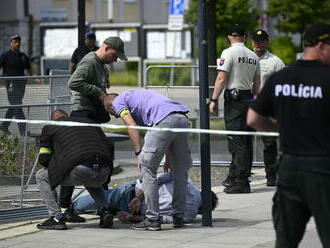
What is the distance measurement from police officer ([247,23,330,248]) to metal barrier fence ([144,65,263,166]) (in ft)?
24.9

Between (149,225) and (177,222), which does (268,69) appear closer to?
(177,222)

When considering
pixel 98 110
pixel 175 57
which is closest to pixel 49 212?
pixel 98 110

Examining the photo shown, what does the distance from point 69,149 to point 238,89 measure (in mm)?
2899

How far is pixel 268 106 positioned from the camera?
19.0 ft

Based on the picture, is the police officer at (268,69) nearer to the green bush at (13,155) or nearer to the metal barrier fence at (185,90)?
the metal barrier fence at (185,90)

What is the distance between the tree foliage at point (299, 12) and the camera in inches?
1335

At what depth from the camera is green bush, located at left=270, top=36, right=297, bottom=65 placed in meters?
34.5

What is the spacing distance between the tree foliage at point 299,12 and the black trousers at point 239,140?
914 inches

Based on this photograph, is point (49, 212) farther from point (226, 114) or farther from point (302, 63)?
point (302, 63)

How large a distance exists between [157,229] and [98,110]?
1.61 meters

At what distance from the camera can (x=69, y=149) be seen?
332 inches

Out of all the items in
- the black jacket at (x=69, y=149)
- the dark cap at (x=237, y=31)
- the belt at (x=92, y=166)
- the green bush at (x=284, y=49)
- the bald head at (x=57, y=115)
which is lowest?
the green bush at (x=284, y=49)

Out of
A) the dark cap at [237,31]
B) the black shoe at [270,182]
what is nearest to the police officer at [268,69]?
the black shoe at [270,182]

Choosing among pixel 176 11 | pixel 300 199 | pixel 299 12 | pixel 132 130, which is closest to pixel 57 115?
pixel 132 130
